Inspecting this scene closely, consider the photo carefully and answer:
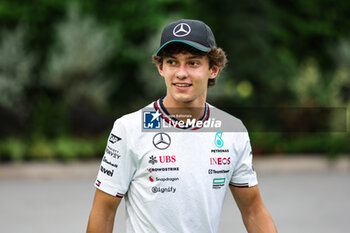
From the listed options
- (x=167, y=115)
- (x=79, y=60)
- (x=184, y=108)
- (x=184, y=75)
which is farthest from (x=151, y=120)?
(x=79, y=60)

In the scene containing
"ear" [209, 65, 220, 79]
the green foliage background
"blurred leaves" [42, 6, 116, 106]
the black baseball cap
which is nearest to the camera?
the black baseball cap

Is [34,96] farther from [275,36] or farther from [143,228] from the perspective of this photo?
[143,228]

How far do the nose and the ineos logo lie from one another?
18 cm

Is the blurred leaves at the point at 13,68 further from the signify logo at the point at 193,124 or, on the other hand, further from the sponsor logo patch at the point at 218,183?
the sponsor logo patch at the point at 218,183

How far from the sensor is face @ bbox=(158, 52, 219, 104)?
9.64ft

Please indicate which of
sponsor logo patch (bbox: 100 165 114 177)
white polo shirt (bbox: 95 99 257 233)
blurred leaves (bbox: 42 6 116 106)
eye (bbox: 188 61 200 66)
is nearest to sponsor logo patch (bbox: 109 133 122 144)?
white polo shirt (bbox: 95 99 257 233)

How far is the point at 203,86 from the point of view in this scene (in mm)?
3039

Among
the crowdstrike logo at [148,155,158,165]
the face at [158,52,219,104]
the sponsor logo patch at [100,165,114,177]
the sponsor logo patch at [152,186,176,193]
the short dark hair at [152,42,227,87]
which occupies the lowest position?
the sponsor logo patch at [152,186,176,193]

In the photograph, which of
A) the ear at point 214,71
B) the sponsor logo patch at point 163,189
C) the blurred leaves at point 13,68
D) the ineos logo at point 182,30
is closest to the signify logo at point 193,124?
the ear at point 214,71

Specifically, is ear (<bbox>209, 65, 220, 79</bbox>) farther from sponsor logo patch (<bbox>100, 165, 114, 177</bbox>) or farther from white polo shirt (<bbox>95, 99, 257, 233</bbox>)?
sponsor logo patch (<bbox>100, 165, 114, 177</bbox>)

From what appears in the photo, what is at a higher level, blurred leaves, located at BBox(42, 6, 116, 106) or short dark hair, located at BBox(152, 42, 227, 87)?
blurred leaves, located at BBox(42, 6, 116, 106)

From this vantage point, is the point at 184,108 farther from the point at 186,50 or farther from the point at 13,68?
the point at 13,68

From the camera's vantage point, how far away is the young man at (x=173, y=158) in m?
2.89

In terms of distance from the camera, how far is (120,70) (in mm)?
29750
